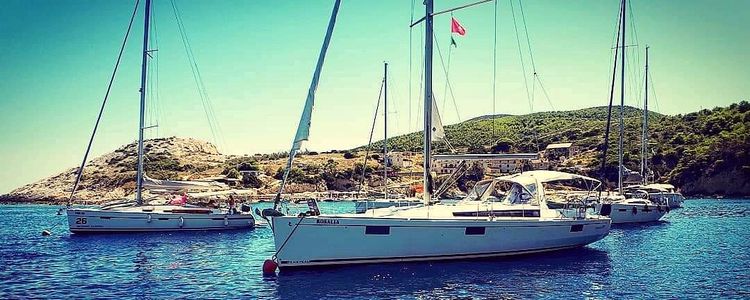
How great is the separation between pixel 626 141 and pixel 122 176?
10026cm

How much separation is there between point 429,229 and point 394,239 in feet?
5.24

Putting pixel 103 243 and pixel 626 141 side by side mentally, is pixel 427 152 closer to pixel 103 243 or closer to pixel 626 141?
pixel 103 243

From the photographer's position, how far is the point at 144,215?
41.4 meters

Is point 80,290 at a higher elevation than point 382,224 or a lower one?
lower

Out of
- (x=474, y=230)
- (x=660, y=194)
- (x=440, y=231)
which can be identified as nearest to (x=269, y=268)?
(x=440, y=231)

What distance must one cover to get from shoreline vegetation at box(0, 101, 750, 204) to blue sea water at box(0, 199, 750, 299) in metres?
50.0

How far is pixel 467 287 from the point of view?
21672 millimetres

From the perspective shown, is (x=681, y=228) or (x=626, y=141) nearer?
(x=681, y=228)

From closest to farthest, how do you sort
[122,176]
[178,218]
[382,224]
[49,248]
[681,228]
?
[382,224]
[49,248]
[178,218]
[681,228]
[122,176]

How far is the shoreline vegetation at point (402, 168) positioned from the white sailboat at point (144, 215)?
38444mm

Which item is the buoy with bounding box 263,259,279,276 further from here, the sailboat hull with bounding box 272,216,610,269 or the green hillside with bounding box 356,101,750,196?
the green hillside with bounding box 356,101,750,196

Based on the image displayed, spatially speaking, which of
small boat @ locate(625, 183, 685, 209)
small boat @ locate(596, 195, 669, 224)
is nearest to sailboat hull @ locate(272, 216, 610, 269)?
small boat @ locate(596, 195, 669, 224)

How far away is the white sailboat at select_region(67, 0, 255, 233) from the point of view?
40.8 meters

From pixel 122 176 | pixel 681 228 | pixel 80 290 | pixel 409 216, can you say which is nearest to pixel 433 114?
pixel 409 216
